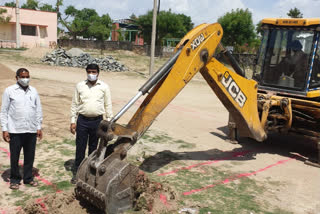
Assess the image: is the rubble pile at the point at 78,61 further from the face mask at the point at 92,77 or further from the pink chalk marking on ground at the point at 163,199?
the pink chalk marking on ground at the point at 163,199

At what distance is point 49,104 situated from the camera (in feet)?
34.1

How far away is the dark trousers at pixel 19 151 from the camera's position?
188 inches

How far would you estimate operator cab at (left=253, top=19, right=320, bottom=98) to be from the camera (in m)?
7.16

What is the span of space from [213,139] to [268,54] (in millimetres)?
2375

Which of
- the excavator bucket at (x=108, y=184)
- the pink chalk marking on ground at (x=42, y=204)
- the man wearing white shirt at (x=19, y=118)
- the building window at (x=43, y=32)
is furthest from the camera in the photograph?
the building window at (x=43, y=32)

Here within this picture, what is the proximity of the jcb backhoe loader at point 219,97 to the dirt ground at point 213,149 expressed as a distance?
59 centimetres

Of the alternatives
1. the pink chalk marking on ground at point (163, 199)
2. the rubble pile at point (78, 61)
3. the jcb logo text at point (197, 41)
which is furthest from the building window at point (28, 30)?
the pink chalk marking on ground at point (163, 199)

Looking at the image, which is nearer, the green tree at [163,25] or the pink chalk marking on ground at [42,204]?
the pink chalk marking on ground at [42,204]

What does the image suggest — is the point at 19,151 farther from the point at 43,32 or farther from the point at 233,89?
the point at 43,32

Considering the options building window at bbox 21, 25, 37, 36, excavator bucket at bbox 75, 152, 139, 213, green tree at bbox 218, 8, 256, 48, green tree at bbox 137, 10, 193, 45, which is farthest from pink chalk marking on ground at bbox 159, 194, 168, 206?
green tree at bbox 137, 10, 193, 45

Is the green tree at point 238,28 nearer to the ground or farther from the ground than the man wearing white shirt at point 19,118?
farther from the ground

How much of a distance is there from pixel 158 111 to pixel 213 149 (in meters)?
3.07

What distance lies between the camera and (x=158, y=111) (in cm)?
498

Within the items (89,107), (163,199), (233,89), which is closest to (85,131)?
(89,107)
